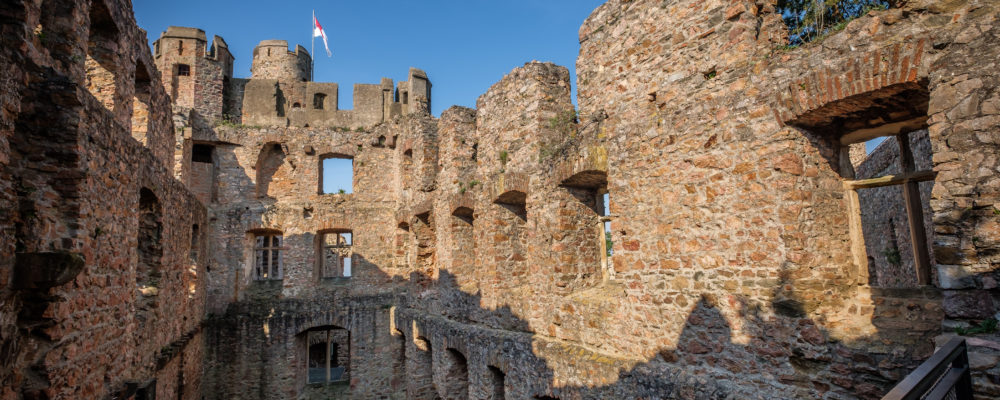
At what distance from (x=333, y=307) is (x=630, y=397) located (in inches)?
418

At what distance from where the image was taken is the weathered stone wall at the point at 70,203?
425cm

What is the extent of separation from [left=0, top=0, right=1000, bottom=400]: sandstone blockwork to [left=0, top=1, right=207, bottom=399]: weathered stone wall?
27 mm

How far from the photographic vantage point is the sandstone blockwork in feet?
12.8

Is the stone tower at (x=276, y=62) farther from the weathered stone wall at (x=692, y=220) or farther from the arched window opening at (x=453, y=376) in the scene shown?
the arched window opening at (x=453, y=376)

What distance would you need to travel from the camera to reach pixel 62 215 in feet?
16.0

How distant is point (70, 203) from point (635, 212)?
19.0ft

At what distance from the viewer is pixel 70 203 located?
4.92 m

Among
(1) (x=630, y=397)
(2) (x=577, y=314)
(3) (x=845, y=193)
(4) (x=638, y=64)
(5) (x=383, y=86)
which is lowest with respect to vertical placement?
(1) (x=630, y=397)

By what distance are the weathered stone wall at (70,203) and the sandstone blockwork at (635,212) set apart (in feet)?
0.09

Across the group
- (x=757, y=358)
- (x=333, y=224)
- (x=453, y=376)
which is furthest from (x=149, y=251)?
(x=757, y=358)

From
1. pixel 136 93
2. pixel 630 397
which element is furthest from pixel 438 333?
pixel 136 93

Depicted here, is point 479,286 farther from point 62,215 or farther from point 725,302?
point 62,215

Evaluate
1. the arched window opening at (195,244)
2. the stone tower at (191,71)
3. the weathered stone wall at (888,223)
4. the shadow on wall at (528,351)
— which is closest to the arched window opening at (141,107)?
the arched window opening at (195,244)

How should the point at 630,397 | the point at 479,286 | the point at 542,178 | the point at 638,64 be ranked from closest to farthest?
the point at 630,397 → the point at 638,64 → the point at 542,178 → the point at 479,286
